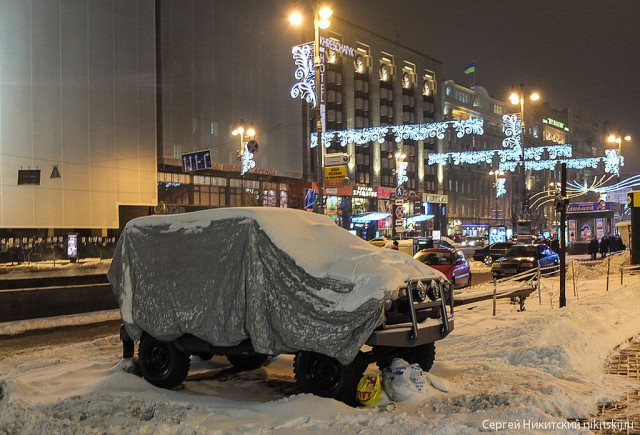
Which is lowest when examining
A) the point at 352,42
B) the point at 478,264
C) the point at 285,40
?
the point at 478,264

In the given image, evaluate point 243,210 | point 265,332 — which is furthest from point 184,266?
point 265,332

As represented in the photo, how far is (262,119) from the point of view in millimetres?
51844

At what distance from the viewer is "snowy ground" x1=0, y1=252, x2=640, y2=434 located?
19.2 ft

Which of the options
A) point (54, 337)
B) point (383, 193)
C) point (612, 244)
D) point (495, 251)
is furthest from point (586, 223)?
point (54, 337)

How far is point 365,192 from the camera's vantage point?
74625 mm

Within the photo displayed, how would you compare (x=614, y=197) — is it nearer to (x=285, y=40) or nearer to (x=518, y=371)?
(x=285, y=40)

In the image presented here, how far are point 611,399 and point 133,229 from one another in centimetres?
641

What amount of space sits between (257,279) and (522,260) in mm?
21596

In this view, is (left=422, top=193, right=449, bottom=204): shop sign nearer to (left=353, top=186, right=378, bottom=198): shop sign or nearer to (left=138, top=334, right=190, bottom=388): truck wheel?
(left=353, top=186, right=378, bottom=198): shop sign

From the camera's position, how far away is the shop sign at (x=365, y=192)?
7311cm

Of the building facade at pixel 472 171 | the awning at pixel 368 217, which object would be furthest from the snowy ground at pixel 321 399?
the building facade at pixel 472 171

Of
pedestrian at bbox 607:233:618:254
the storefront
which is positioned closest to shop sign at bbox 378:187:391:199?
the storefront

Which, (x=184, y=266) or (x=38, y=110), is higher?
(x=38, y=110)

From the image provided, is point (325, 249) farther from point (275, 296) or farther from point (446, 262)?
point (446, 262)
